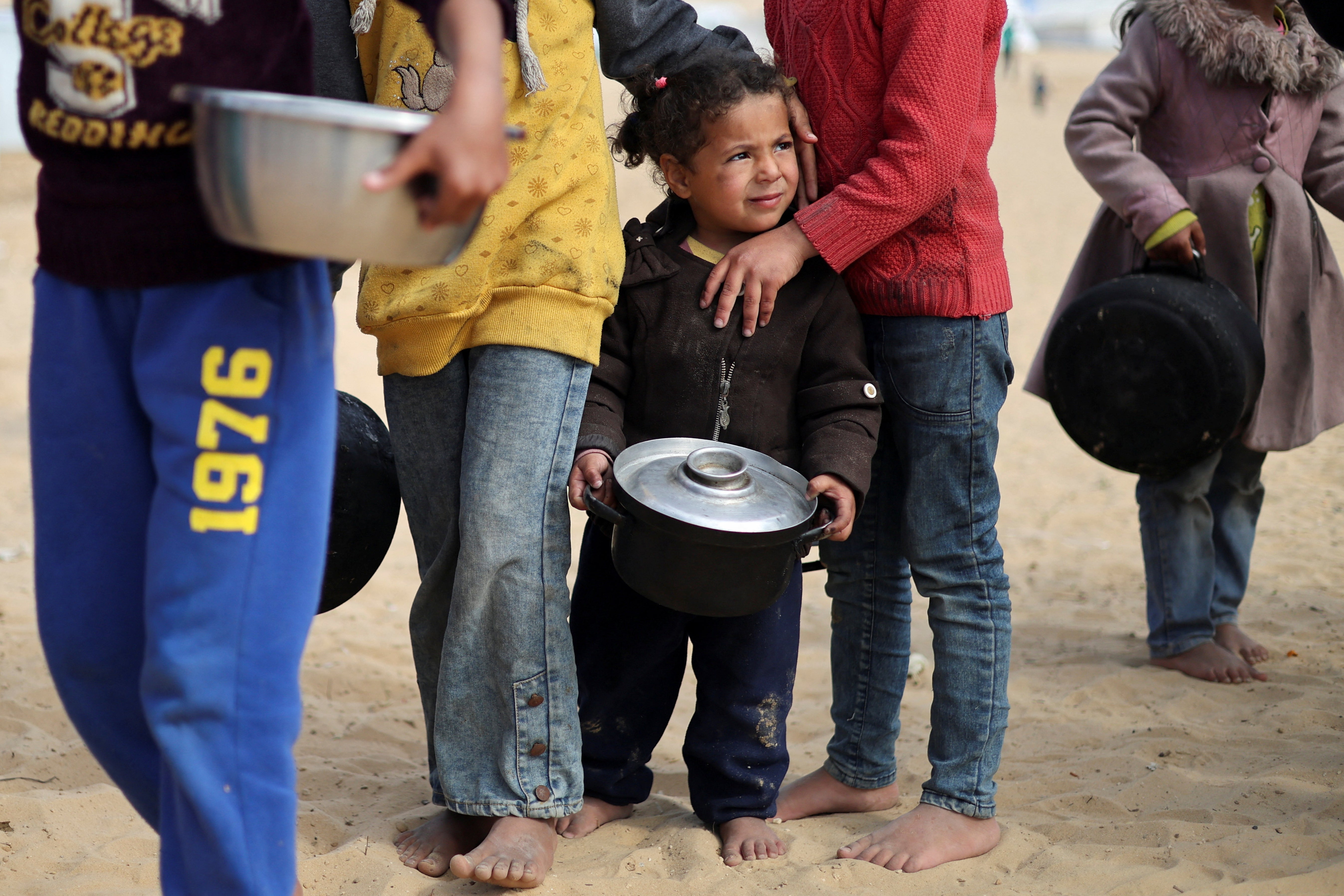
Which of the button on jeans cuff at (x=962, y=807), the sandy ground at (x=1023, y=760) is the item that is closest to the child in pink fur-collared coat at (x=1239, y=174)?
the sandy ground at (x=1023, y=760)

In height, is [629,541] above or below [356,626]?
above

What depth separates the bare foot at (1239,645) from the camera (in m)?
3.95

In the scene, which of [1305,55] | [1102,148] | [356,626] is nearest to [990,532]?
[1102,148]

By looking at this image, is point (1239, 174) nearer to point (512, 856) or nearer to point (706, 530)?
point (706, 530)

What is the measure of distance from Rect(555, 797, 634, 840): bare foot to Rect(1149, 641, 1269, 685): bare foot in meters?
2.02

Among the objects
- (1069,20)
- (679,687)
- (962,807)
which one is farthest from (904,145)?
(1069,20)

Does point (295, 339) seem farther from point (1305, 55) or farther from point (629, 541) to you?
point (1305, 55)

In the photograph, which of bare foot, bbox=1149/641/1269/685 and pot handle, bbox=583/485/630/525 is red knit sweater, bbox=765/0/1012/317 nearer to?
pot handle, bbox=583/485/630/525

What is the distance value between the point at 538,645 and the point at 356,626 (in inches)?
88.4

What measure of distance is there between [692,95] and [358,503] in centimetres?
111

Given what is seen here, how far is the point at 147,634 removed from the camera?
156cm

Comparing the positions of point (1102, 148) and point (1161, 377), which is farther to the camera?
point (1102, 148)

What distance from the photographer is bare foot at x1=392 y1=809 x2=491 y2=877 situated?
2.48 metres

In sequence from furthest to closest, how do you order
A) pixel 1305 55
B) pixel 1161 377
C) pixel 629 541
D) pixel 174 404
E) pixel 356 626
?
pixel 356 626
pixel 1305 55
pixel 1161 377
pixel 629 541
pixel 174 404
